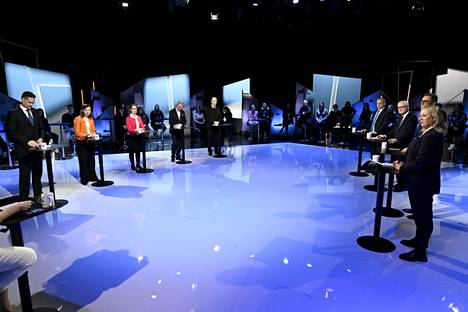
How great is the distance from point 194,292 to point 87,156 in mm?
3916

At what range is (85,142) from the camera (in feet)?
17.6

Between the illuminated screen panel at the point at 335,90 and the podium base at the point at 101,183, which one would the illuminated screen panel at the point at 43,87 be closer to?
the podium base at the point at 101,183

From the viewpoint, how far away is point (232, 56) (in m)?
11.7

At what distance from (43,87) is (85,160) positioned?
5.21 meters

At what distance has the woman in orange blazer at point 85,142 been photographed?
17.1 ft

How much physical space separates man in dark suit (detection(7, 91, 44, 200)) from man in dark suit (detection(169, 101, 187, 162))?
3113 mm

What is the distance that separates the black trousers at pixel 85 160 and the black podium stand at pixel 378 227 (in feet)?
14.4

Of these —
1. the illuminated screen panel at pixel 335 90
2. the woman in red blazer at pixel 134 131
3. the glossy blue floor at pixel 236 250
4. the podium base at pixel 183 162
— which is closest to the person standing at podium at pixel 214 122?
the podium base at pixel 183 162

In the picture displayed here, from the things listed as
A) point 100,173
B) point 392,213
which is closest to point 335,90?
point 392,213

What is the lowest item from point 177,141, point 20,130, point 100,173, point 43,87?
point 100,173

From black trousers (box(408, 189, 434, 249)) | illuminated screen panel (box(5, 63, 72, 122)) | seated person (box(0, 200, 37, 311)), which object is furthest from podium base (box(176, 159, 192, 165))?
seated person (box(0, 200, 37, 311))

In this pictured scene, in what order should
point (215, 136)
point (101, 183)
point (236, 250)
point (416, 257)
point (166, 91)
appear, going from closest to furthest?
point (416, 257), point (236, 250), point (101, 183), point (215, 136), point (166, 91)

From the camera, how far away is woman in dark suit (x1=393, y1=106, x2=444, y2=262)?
8.37ft

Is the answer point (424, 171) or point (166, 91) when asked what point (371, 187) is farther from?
point (166, 91)
